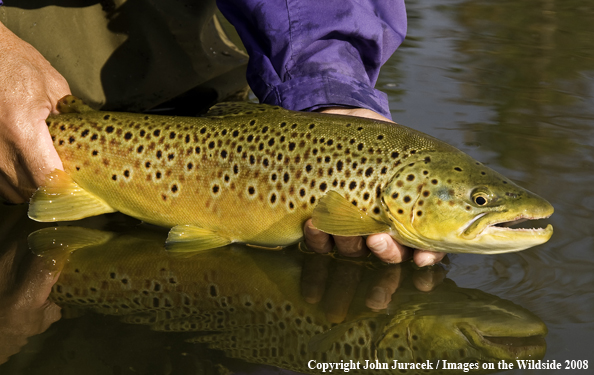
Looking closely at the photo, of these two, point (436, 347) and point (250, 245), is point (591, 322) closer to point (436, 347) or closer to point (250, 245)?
point (436, 347)

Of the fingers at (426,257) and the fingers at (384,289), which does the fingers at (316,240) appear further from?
the fingers at (426,257)

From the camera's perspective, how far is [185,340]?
98.0 inches

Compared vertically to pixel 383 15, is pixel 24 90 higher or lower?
higher

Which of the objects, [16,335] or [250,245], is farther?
[250,245]

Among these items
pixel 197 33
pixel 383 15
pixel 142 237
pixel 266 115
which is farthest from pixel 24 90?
pixel 383 15

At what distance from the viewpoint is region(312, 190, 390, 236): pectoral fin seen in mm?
2859

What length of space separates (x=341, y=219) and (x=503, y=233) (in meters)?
0.74

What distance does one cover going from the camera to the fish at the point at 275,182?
288cm

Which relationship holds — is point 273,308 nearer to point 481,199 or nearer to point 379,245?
point 379,245

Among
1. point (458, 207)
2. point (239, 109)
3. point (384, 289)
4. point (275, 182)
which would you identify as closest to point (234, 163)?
point (275, 182)

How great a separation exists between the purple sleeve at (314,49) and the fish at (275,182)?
39 centimetres

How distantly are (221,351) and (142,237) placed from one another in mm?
1270

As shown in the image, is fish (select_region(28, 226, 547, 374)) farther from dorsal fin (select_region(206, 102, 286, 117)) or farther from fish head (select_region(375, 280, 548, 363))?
dorsal fin (select_region(206, 102, 286, 117))

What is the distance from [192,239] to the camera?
10.7 ft
